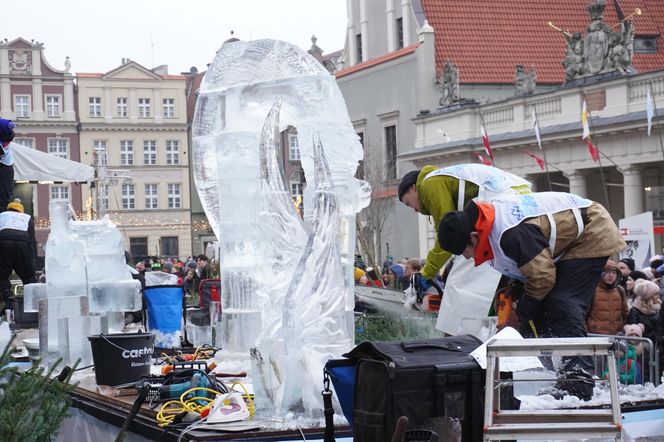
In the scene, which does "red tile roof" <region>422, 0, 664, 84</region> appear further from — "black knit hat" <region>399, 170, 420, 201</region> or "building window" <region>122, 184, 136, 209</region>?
"black knit hat" <region>399, 170, 420, 201</region>

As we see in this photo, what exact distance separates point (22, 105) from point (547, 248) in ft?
232

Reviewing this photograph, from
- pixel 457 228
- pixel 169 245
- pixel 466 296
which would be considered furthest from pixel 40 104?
pixel 457 228

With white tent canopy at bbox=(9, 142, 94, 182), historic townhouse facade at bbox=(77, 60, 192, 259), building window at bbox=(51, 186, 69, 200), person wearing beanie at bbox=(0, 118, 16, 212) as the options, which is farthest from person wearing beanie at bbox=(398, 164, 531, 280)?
historic townhouse facade at bbox=(77, 60, 192, 259)

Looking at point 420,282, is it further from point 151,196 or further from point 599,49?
point 151,196

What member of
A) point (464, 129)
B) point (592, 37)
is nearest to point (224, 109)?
point (592, 37)

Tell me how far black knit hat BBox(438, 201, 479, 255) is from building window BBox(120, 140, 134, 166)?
71241mm

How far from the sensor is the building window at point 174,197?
77.6m

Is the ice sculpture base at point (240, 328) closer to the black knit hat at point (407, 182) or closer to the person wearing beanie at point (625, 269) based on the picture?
the black knit hat at point (407, 182)

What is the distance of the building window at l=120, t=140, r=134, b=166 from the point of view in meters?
76.2

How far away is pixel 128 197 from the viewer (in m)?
76.7

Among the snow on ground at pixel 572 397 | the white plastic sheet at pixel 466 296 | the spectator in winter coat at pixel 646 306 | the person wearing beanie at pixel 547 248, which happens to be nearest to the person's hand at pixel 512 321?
the person wearing beanie at pixel 547 248

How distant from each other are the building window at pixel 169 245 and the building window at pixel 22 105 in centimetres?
1214

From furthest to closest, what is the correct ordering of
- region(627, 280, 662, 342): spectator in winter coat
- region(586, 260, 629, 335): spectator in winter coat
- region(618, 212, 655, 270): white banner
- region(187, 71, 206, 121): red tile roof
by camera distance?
region(187, 71, 206, 121): red tile roof → region(618, 212, 655, 270): white banner → region(627, 280, 662, 342): spectator in winter coat → region(586, 260, 629, 335): spectator in winter coat

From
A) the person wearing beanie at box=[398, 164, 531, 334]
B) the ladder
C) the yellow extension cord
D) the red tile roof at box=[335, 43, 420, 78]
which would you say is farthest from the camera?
the red tile roof at box=[335, 43, 420, 78]
